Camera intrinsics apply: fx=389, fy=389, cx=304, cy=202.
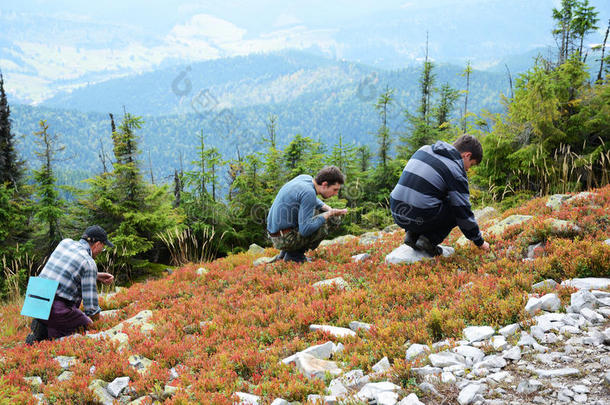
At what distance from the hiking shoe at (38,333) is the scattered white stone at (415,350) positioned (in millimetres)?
5250

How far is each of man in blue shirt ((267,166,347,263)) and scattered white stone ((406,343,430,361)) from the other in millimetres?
3308

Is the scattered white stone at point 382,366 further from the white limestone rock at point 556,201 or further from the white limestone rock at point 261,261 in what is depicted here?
the white limestone rock at point 556,201

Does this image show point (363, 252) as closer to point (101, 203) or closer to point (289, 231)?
point (289, 231)

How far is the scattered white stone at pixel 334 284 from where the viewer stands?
5.80 m

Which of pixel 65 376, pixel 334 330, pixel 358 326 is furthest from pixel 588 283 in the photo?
pixel 65 376

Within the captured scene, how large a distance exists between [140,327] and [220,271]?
8.98 ft

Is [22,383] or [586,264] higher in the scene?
[586,264]

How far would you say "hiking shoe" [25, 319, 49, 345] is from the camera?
568 cm

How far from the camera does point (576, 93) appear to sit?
431 inches

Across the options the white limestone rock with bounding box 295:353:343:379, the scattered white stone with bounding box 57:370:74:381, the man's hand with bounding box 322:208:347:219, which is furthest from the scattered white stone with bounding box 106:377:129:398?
the man's hand with bounding box 322:208:347:219

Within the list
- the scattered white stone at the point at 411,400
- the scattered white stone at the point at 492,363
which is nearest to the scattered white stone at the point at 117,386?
the scattered white stone at the point at 411,400

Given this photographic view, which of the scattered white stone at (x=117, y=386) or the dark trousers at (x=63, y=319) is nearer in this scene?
the scattered white stone at (x=117, y=386)

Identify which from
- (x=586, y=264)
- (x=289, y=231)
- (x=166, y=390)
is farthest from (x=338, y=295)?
(x=586, y=264)

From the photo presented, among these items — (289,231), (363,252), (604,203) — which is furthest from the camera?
(363,252)
